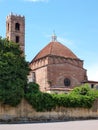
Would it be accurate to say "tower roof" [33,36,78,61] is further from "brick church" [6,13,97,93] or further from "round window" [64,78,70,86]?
"round window" [64,78,70,86]

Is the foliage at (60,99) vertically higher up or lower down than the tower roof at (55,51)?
lower down

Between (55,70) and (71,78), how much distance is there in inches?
127

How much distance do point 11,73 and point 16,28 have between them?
3610cm

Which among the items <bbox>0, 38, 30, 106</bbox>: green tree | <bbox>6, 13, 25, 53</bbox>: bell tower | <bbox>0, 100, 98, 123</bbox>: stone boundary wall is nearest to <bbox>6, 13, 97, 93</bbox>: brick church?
<bbox>6, 13, 25, 53</bbox>: bell tower

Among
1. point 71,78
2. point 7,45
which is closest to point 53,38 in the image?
Result: point 71,78

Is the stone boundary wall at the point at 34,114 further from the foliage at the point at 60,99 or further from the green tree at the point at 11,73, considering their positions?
the green tree at the point at 11,73

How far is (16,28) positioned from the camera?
2803 inches

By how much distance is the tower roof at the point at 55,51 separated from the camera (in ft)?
219

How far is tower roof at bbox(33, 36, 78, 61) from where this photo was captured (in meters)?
66.9

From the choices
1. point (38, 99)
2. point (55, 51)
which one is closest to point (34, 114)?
point (38, 99)

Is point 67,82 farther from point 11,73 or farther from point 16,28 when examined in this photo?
point 11,73

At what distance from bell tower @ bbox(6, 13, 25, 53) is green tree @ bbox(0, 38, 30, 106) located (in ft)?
105

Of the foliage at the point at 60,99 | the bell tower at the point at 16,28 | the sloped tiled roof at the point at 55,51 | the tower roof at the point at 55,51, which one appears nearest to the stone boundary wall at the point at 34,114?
the foliage at the point at 60,99

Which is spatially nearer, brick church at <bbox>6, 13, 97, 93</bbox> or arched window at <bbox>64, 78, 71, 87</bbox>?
brick church at <bbox>6, 13, 97, 93</bbox>
